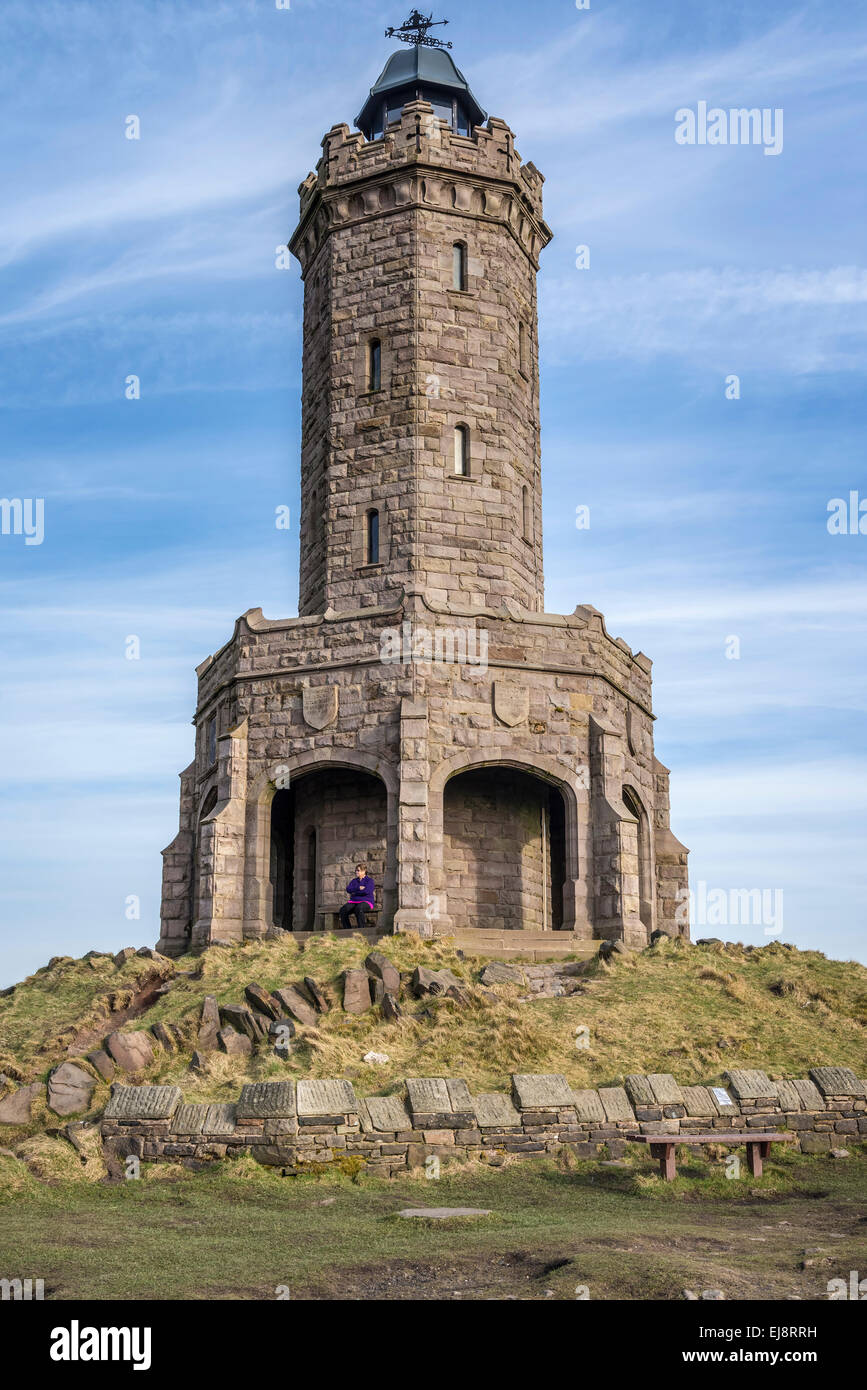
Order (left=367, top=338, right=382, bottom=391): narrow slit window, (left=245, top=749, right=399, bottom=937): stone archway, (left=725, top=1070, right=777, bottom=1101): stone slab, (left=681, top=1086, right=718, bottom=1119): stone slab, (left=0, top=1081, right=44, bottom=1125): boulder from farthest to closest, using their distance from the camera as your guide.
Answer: (left=367, top=338, right=382, bottom=391): narrow slit window < (left=245, top=749, right=399, bottom=937): stone archway < (left=0, top=1081, right=44, bottom=1125): boulder < (left=725, top=1070, right=777, bottom=1101): stone slab < (left=681, top=1086, right=718, bottom=1119): stone slab

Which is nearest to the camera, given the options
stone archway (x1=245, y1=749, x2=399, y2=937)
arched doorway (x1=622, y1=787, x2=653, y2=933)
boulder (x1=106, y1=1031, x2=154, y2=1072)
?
boulder (x1=106, y1=1031, x2=154, y2=1072)

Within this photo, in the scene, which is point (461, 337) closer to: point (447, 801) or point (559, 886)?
point (447, 801)

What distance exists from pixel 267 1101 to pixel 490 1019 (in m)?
4.47

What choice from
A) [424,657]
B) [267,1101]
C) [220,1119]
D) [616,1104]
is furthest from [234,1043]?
[424,657]

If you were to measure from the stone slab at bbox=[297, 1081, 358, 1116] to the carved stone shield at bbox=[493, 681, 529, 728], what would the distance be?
10.8 metres

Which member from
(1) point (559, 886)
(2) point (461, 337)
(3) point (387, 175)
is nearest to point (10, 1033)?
(1) point (559, 886)

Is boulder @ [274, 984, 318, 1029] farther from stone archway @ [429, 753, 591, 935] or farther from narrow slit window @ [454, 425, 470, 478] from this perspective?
narrow slit window @ [454, 425, 470, 478]

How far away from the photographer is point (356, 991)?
17781 millimetres

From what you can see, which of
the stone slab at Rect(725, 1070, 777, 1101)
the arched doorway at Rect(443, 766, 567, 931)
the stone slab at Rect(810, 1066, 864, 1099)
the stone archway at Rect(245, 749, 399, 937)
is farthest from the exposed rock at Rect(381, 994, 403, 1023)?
the arched doorway at Rect(443, 766, 567, 931)

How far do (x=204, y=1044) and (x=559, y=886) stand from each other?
11.3m

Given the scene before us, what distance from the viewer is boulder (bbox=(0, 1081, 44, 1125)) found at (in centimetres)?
1490

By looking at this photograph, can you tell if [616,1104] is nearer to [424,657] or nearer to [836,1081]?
[836,1081]
